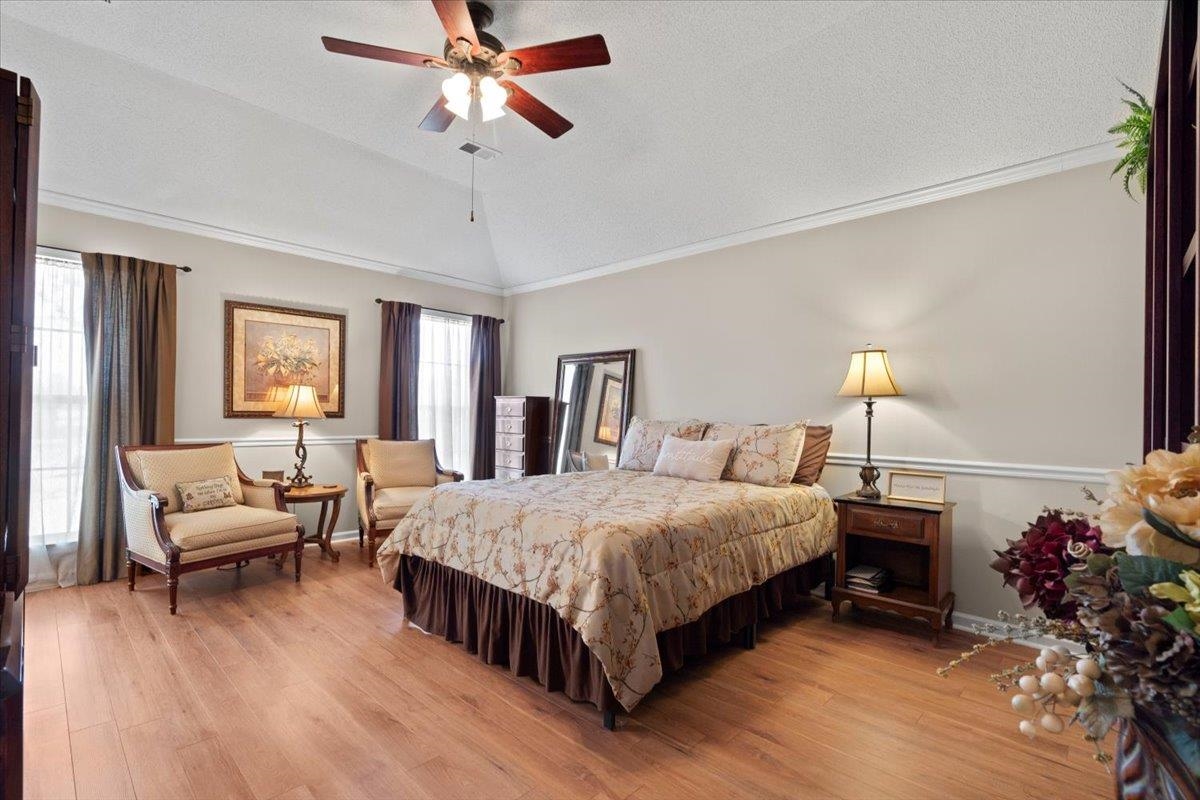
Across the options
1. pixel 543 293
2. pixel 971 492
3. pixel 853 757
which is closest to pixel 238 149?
pixel 543 293

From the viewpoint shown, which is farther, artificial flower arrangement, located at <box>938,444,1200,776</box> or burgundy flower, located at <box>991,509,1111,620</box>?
burgundy flower, located at <box>991,509,1111,620</box>

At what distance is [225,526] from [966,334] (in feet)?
15.6

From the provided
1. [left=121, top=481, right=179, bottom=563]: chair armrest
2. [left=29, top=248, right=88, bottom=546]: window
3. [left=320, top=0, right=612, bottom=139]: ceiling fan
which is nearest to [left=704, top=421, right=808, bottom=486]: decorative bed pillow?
[left=320, top=0, right=612, bottom=139]: ceiling fan

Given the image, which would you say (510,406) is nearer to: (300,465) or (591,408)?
(591,408)

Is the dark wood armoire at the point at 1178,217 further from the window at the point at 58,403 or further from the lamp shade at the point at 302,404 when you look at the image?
the window at the point at 58,403

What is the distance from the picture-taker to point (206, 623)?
10.4 ft

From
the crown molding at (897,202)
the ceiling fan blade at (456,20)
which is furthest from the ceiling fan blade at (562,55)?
the crown molding at (897,202)

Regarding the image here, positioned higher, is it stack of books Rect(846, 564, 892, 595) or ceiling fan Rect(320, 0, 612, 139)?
ceiling fan Rect(320, 0, 612, 139)

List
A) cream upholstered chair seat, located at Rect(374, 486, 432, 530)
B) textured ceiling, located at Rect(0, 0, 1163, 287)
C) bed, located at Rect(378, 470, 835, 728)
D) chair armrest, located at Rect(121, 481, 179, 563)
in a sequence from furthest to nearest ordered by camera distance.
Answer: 1. cream upholstered chair seat, located at Rect(374, 486, 432, 530)
2. chair armrest, located at Rect(121, 481, 179, 563)
3. textured ceiling, located at Rect(0, 0, 1163, 287)
4. bed, located at Rect(378, 470, 835, 728)

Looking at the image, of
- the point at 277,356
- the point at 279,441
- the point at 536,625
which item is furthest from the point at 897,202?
the point at 279,441

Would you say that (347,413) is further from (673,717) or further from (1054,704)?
(1054,704)

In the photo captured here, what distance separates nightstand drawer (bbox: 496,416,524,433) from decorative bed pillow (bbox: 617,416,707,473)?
4.99ft

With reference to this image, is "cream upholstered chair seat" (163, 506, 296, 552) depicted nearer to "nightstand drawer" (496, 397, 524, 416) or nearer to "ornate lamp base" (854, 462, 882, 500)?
"nightstand drawer" (496, 397, 524, 416)

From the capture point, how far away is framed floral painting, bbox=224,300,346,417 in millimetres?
4523
